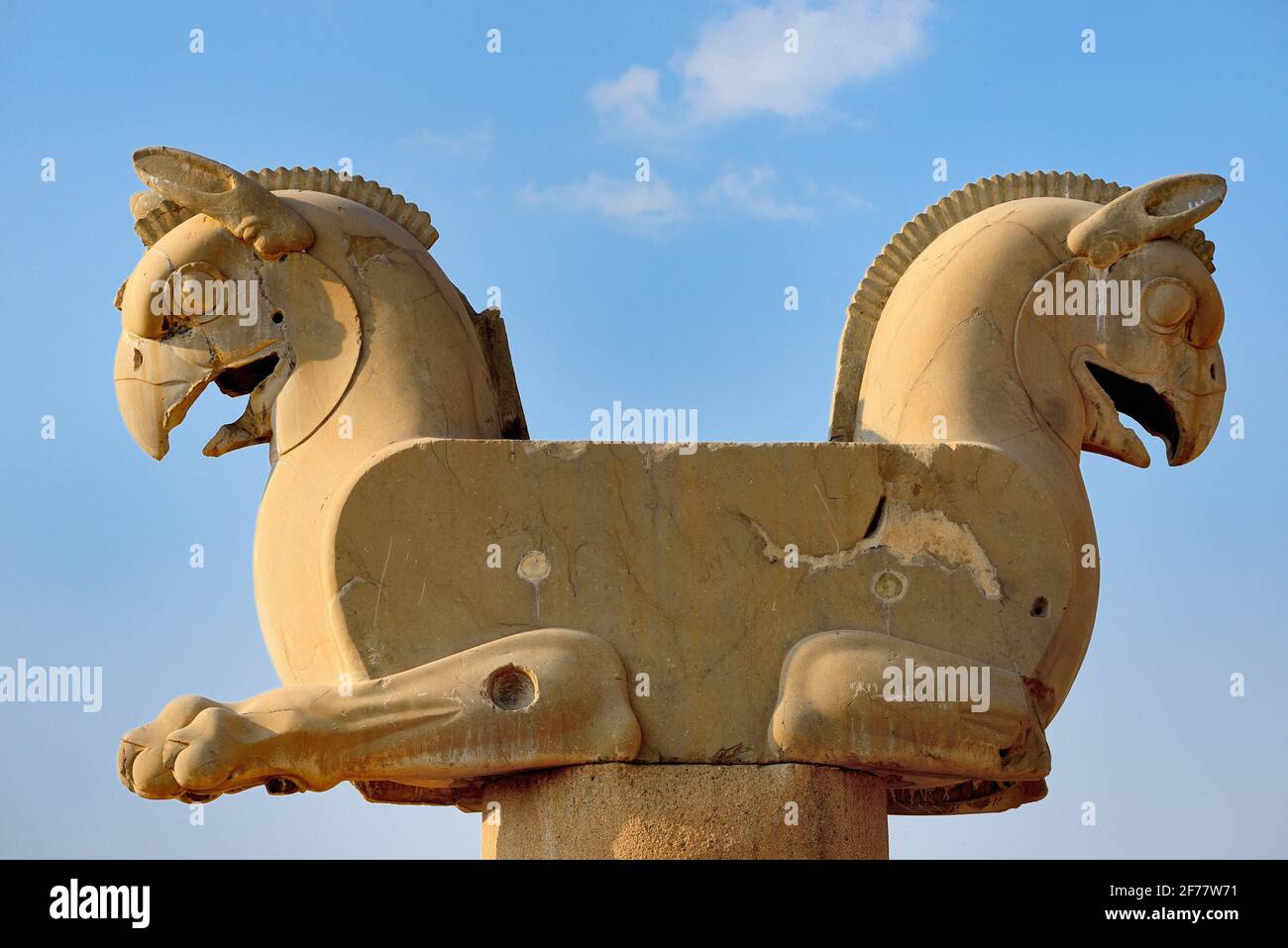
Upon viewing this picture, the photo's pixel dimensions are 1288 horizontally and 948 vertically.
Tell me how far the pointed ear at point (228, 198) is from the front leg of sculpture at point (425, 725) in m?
1.81

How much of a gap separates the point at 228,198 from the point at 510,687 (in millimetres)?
2255

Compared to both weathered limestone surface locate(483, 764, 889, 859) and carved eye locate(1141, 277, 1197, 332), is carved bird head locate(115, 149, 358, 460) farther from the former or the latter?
carved eye locate(1141, 277, 1197, 332)

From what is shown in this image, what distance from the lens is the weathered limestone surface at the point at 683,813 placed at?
8.73 meters

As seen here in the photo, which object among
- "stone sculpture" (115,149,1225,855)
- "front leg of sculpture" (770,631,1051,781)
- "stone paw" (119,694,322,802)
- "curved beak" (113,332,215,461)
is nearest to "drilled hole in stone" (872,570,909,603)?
"stone sculpture" (115,149,1225,855)

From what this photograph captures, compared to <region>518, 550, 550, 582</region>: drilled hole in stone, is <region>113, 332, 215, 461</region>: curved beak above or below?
above

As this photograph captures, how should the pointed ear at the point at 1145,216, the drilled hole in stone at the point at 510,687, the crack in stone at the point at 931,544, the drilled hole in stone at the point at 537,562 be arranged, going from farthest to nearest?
the pointed ear at the point at 1145,216 < the crack in stone at the point at 931,544 < the drilled hole in stone at the point at 537,562 < the drilled hole in stone at the point at 510,687

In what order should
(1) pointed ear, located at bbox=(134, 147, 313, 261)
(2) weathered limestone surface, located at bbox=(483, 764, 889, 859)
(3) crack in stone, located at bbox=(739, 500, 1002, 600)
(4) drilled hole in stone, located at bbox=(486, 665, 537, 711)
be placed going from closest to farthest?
(2) weathered limestone surface, located at bbox=(483, 764, 889, 859), (4) drilled hole in stone, located at bbox=(486, 665, 537, 711), (3) crack in stone, located at bbox=(739, 500, 1002, 600), (1) pointed ear, located at bbox=(134, 147, 313, 261)

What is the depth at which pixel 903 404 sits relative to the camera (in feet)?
31.3

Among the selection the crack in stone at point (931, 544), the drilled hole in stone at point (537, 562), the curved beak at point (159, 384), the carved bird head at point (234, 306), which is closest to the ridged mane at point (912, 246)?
the crack in stone at point (931, 544)

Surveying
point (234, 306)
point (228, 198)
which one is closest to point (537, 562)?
point (234, 306)

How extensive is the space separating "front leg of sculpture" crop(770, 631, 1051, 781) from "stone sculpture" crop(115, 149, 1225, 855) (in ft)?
0.04

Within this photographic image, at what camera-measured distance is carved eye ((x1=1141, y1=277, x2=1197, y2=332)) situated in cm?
968

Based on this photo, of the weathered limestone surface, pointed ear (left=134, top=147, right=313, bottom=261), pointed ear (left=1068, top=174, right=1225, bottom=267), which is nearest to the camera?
the weathered limestone surface

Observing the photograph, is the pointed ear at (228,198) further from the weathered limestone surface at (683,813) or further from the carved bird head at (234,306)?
the weathered limestone surface at (683,813)
